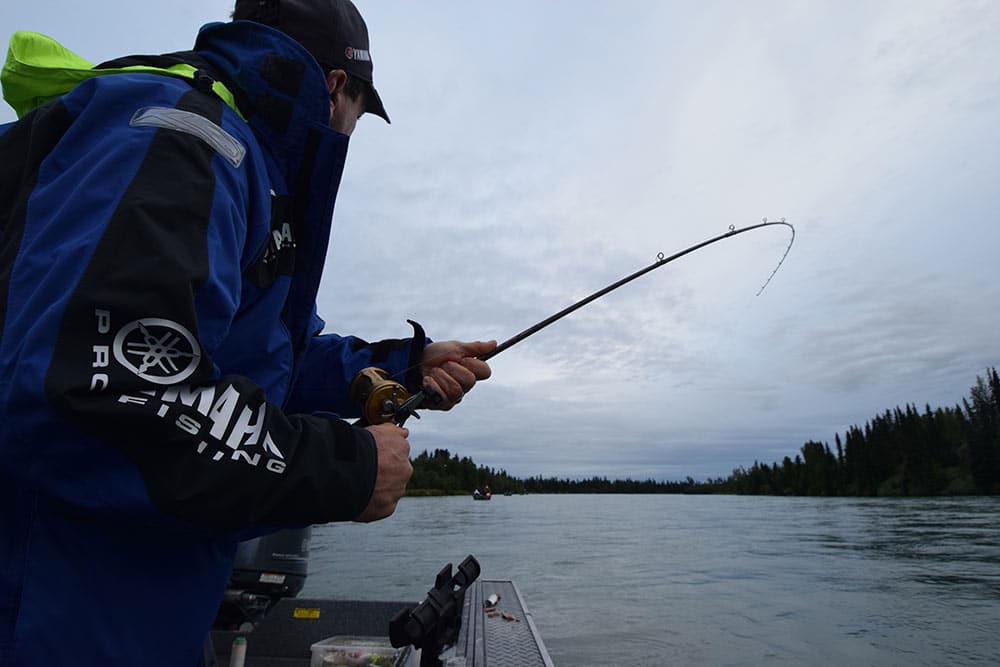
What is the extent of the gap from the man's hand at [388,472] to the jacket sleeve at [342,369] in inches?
39.7

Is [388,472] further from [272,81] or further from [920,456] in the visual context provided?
[920,456]

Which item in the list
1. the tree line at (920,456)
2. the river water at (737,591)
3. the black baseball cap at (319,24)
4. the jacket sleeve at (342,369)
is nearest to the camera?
the black baseball cap at (319,24)

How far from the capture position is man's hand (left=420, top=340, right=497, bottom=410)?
221cm

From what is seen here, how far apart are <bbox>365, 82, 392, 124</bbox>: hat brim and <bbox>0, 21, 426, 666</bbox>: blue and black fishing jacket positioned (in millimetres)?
727

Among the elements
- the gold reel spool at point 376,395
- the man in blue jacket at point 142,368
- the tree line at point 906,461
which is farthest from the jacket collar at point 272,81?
the tree line at point 906,461

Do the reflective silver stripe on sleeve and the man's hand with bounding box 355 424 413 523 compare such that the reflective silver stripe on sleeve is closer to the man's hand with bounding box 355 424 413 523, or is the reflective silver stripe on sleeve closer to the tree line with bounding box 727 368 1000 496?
the man's hand with bounding box 355 424 413 523

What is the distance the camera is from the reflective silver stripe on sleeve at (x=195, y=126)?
1025 mm

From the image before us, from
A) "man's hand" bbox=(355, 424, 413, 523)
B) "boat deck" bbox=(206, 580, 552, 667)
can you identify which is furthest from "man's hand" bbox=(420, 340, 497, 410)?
"boat deck" bbox=(206, 580, 552, 667)

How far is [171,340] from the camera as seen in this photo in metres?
0.94

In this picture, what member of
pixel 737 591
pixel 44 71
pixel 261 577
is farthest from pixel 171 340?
pixel 737 591

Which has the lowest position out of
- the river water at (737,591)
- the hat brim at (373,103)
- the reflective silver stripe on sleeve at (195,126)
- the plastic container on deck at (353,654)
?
the river water at (737,591)

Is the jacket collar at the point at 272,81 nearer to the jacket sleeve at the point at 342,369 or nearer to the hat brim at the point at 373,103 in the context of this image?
the hat brim at the point at 373,103

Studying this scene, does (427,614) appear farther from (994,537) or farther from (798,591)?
(994,537)

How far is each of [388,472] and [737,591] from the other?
13.5m
